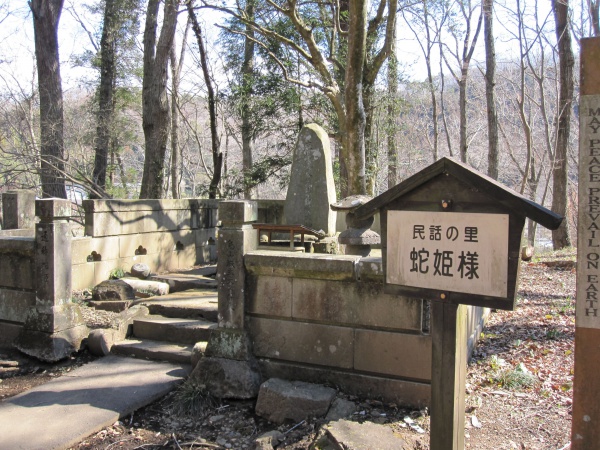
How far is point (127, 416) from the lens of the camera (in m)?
4.72

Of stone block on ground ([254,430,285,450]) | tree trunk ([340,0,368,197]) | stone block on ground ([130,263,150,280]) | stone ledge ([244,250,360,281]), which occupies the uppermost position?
→ tree trunk ([340,0,368,197])

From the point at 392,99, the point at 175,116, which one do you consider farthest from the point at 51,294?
the point at 175,116

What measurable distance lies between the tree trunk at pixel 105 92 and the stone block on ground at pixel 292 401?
44.3 ft

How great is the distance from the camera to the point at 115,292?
7609mm

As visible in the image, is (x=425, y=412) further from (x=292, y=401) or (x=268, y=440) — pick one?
(x=268, y=440)

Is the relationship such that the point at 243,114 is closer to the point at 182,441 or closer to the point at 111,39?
the point at 111,39

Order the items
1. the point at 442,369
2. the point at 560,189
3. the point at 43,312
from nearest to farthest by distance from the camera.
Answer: the point at 442,369, the point at 43,312, the point at 560,189

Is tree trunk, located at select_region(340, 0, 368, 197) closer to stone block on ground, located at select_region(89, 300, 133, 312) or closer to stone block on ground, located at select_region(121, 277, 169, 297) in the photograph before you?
stone block on ground, located at select_region(121, 277, 169, 297)

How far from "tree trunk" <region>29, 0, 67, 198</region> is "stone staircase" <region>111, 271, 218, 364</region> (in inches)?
275

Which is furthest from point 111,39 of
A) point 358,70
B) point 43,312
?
point 43,312

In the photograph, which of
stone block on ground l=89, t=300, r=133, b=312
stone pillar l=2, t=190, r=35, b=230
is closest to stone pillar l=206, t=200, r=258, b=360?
stone block on ground l=89, t=300, r=133, b=312

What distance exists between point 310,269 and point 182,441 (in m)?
1.84

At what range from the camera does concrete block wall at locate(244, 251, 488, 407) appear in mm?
4543

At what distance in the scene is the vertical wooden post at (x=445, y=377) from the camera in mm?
2816
